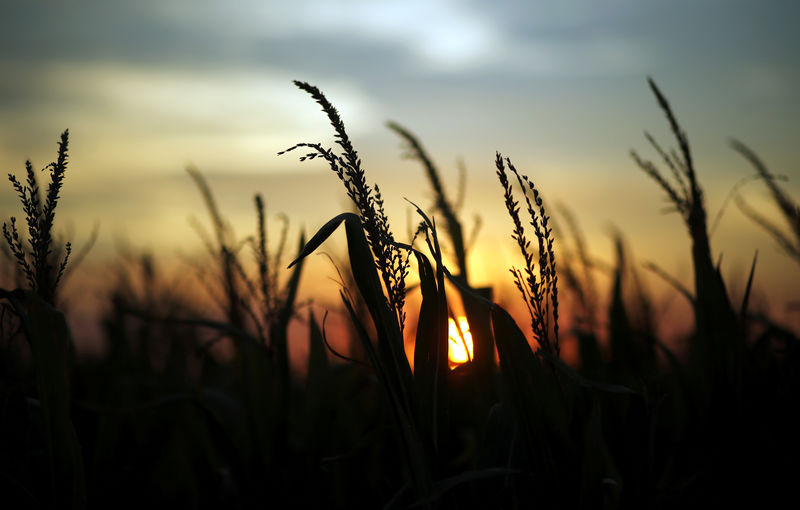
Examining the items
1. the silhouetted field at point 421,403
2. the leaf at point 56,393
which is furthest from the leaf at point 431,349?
the leaf at point 56,393

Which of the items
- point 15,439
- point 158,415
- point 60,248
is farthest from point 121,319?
point 15,439

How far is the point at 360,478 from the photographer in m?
1.97

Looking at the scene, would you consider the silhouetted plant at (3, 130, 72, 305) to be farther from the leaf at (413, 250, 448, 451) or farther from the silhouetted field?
the leaf at (413, 250, 448, 451)

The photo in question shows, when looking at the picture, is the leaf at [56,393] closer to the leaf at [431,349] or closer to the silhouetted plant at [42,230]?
the silhouetted plant at [42,230]

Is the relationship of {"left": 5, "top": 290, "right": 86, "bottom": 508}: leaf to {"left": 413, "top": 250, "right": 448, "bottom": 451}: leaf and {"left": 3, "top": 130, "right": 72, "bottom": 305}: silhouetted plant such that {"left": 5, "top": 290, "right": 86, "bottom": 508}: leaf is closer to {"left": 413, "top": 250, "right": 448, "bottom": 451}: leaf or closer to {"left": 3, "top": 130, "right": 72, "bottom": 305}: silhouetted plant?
{"left": 3, "top": 130, "right": 72, "bottom": 305}: silhouetted plant

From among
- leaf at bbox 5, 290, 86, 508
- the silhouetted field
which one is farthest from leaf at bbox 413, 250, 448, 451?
leaf at bbox 5, 290, 86, 508

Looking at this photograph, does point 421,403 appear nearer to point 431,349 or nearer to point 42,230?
point 431,349

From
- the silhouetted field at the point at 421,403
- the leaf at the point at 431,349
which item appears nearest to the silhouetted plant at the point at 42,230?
the silhouetted field at the point at 421,403

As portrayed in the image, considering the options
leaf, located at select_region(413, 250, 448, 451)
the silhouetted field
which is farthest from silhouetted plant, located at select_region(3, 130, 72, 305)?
leaf, located at select_region(413, 250, 448, 451)

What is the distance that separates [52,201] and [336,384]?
58.9 inches

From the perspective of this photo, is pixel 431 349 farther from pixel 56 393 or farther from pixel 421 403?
pixel 56 393

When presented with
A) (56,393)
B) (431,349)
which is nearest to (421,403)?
(431,349)

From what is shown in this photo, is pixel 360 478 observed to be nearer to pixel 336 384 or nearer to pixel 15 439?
pixel 336 384

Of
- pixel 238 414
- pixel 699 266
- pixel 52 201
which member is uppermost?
pixel 52 201
